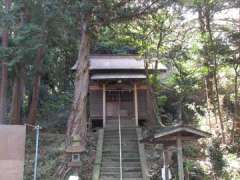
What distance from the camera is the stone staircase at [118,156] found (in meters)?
11.7

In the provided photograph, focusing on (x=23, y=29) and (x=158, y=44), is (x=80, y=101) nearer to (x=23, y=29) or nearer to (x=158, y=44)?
(x=23, y=29)

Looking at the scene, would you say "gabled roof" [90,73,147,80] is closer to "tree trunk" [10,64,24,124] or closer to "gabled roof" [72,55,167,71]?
"gabled roof" [72,55,167,71]

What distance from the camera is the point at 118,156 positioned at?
511 inches

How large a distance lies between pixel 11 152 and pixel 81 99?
189 inches

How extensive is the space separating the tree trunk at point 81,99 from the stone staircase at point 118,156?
107 cm

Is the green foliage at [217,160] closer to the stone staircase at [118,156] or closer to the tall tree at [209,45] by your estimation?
the tall tree at [209,45]

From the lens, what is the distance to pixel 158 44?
15484 millimetres

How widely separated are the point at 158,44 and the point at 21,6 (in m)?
6.30

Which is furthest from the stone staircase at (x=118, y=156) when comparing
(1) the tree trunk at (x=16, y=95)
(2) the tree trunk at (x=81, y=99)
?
(1) the tree trunk at (x=16, y=95)

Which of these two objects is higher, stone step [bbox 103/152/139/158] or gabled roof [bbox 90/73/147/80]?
gabled roof [bbox 90/73/147/80]

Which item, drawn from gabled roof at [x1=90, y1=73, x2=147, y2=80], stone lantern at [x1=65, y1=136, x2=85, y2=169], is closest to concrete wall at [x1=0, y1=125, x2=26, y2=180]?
stone lantern at [x1=65, y1=136, x2=85, y2=169]

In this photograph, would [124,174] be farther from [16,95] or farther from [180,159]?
[16,95]

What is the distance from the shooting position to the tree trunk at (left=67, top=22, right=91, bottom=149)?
490 inches

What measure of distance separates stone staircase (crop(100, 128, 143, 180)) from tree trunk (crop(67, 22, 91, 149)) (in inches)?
42.2
